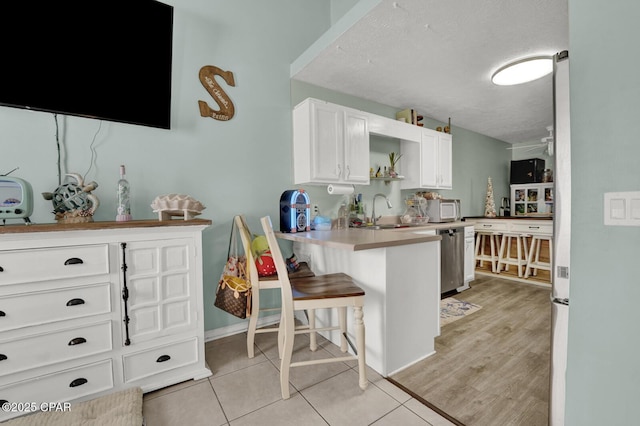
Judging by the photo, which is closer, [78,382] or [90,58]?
[78,382]

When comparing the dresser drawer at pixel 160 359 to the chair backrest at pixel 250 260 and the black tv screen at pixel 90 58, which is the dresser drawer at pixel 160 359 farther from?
the black tv screen at pixel 90 58

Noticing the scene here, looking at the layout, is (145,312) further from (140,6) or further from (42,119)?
(140,6)

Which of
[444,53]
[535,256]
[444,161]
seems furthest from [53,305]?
[535,256]

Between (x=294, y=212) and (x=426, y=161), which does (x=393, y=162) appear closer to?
(x=426, y=161)

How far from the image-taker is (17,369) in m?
1.33

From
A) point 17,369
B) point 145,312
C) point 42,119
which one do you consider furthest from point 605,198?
point 42,119

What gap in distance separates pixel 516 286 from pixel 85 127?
200 inches

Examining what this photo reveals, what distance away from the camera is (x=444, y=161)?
4.05 m

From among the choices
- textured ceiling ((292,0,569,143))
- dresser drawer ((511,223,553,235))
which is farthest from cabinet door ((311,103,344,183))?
dresser drawer ((511,223,553,235))

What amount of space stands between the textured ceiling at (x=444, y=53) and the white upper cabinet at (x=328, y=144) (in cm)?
39

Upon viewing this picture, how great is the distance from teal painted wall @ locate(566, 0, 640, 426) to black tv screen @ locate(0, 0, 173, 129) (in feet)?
7.90

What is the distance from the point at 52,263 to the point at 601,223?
242 centimetres

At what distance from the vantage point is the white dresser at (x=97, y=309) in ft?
4.38

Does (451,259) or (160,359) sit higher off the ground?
(451,259)
